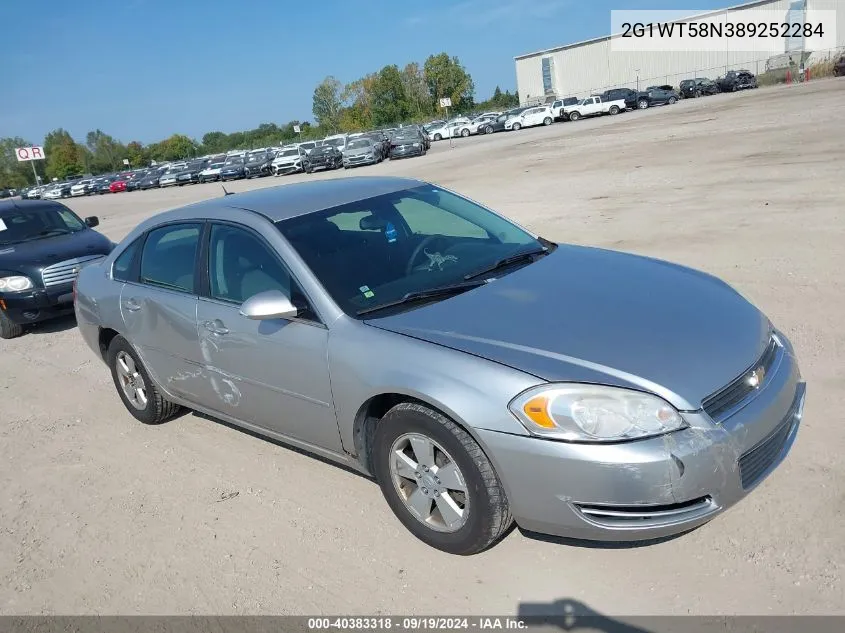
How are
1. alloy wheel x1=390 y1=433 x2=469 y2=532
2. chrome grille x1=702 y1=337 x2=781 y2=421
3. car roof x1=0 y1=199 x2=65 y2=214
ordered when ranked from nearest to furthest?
1. chrome grille x1=702 y1=337 x2=781 y2=421
2. alloy wheel x1=390 y1=433 x2=469 y2=532
3. car roof x1=0 y1=199 x2=65 y2=214

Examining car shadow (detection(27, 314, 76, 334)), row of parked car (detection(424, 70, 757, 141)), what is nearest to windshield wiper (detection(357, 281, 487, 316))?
car shadow (detection(27, 314, 76, 334))

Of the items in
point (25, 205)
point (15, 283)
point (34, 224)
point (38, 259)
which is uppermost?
point (25, 205)

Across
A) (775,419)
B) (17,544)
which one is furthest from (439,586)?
(17,544)

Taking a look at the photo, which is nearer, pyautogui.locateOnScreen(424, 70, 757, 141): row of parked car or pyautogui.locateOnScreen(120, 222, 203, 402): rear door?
pyautogui.locateOnScreen(120, 222, 203, 402): rear door

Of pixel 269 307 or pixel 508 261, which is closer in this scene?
pixel 269 307

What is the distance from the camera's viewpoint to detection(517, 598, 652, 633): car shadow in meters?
2.71

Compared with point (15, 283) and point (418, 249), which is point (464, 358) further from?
point (15, 283)

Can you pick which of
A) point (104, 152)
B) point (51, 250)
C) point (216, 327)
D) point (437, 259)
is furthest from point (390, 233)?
point (104, 152)

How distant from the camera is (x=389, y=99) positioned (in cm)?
9706

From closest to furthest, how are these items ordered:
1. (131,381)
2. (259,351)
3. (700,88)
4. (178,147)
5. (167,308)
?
(259,351)
(167,308)
(131,381)
(700,88)
(178,147)

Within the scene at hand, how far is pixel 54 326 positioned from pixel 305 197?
6.30 meters

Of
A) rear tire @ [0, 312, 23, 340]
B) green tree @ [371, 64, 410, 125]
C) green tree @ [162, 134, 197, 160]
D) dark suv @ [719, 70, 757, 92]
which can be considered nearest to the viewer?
rear tire @ [0, 312, 23, 340]

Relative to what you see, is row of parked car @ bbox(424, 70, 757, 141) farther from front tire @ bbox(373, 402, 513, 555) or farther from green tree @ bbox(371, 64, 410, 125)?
front tire @ bbox(373, 402, 513, 555)

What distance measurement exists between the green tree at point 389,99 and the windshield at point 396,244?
3742 inches
